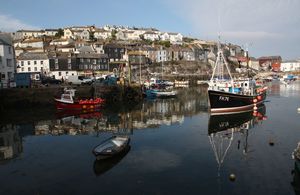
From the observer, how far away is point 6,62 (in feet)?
159

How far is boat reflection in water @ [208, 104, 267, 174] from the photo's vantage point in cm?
2250

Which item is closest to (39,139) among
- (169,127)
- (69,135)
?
(69,135)

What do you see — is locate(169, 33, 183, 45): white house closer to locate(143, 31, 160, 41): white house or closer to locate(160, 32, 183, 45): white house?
locate(160, 32, 183, 45): white house

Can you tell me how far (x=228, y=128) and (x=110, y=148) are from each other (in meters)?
14.9

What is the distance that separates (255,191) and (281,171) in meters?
3.65

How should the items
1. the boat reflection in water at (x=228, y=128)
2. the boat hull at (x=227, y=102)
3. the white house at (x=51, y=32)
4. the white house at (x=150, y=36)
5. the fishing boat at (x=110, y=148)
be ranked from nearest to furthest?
1. the fishing boat at (x=110, y=148)
2. the boat reflection in water at (x=228, y=128)
3. the boat hull at (x=227, y=102)
4. the white house at (x=51, y=32)
5. the white house at (x=150, y=36)

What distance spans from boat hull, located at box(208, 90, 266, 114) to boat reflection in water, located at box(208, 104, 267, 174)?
965 mm

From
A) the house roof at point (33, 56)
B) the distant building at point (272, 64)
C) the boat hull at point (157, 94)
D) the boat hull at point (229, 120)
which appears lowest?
the boat hull at point (229, 120)

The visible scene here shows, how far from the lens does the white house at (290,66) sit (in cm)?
18850

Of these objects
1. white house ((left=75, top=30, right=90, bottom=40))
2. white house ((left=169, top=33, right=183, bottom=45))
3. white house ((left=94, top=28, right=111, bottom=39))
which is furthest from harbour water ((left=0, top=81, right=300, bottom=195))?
white house ((left=169, top=33, right=183, bottom=45))

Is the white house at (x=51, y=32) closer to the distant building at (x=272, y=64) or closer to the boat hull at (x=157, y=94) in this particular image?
the boat hull at (x=157, y=94)

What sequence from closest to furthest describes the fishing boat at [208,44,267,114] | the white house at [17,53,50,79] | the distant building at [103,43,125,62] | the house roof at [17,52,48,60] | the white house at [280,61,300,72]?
1. the fishing boat at [208,44,267,114]
2. the white house at [17,53,50,79]
3. the house roof at [17,52,48,60]
4. the distant building at [103,43,125,62]
5. the white house at [280,61,300,72]

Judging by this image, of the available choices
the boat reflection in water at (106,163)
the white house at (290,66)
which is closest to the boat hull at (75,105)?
the boat reflection in water at (106,163)

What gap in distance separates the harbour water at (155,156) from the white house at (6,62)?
528 inches
